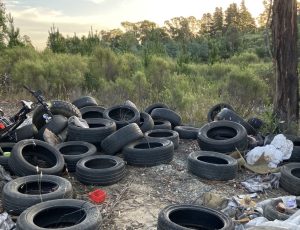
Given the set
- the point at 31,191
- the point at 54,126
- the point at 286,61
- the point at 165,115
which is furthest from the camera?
the point at 165,115

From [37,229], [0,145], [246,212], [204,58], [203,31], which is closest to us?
[37,229]

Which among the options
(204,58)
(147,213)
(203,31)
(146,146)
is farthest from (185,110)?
(203,31)

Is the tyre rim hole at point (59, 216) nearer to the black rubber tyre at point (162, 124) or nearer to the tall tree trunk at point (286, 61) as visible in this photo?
the black rubber tyre at point (162, 124)

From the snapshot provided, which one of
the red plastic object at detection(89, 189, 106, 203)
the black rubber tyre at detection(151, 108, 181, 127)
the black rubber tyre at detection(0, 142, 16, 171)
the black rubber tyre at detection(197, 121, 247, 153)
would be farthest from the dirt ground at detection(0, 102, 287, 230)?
the black rubber tyre at detection(151, 108, 181, 127)

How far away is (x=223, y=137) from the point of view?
8.79m

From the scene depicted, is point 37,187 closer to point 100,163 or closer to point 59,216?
point 59,216

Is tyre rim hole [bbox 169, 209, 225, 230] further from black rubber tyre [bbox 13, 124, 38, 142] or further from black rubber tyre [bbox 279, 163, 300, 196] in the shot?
black rubber tyre [bbox 13, 124, 38, 142]

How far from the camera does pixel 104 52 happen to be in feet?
68.9

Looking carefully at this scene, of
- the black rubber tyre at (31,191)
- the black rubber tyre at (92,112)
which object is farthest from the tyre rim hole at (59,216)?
the black rubber tyre at (92,112)

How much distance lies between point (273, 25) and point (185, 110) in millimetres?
4765

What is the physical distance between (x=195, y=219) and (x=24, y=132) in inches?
175

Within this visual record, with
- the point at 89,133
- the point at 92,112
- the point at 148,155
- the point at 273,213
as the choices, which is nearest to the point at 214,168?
the point at 148,155

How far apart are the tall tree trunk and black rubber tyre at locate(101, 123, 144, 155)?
3.81 meters

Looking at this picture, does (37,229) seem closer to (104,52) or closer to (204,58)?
(104,52)
